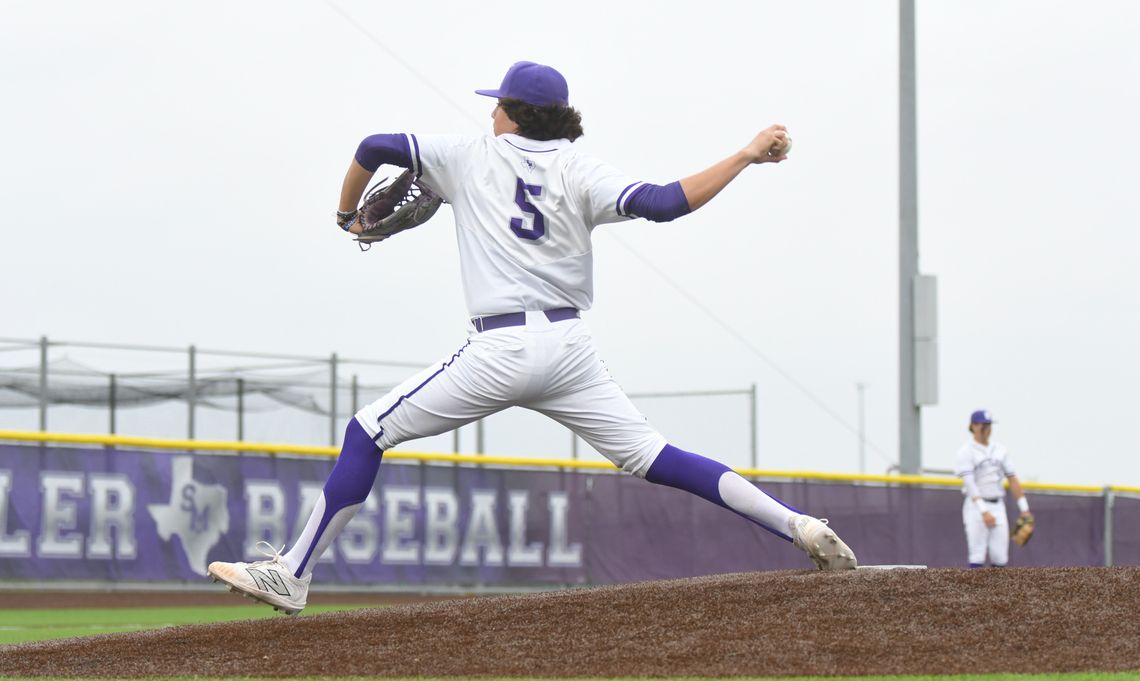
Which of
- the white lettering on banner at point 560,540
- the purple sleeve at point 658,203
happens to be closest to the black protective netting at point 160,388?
the white lettering on banner at point 560,540

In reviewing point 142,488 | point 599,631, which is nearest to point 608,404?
point 599,631

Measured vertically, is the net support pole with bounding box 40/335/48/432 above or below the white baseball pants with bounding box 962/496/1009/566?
above

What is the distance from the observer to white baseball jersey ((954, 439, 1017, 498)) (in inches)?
629

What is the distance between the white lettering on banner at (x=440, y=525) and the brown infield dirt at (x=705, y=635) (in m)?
9.91

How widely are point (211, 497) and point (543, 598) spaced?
951 cm

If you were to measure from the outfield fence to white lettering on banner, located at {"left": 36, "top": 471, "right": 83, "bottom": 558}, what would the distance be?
0.01 meters

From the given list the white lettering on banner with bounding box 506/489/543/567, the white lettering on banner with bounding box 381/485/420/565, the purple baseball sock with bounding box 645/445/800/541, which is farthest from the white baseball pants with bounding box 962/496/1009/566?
the purple baseball sock with bounding box 645/445/800/541

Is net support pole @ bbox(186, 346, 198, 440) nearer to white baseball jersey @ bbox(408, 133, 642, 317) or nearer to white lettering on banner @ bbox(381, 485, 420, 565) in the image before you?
white lettering on banner @ bbox(381, 485, 420, 565)

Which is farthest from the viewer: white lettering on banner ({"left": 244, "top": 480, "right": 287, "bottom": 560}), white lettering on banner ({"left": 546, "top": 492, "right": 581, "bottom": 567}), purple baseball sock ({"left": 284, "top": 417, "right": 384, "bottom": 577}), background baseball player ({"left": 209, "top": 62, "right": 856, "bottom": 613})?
white lettering on banner ({"left": 546, "top": 492, "right": 581, "bottom": 567})

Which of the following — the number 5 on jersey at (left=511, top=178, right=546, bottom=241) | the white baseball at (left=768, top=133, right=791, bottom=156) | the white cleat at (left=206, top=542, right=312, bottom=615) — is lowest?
the white cleat at (left=206, top=542, right=312, bottom=615)

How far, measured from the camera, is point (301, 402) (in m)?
17.2

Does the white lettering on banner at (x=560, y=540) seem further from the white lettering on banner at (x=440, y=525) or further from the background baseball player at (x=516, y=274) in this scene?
the background baseball player at (x=516, y=274)

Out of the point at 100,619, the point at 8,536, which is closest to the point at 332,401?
the point at 8,536

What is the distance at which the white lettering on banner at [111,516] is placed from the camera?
567 inches
